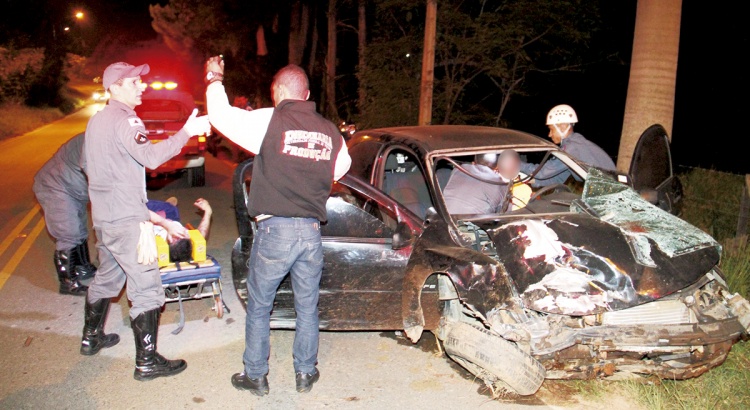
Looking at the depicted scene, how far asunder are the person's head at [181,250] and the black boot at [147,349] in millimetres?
835

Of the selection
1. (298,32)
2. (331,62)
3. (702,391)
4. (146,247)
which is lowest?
(702,391)

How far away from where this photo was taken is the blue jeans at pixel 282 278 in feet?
12.1

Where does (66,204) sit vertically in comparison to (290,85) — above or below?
below

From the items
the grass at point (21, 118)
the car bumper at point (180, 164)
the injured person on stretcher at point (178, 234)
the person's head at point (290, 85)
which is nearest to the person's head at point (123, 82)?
the person's head at point (290, 85)

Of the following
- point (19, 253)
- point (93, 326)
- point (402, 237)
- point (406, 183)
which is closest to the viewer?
point (402, 237)

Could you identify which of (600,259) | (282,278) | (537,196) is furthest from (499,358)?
(537,196)

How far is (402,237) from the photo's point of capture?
4.21 metres

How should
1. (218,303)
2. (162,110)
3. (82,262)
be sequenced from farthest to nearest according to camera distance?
(162,110), (82,262), (218,303)

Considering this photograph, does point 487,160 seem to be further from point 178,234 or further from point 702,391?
point 178,234

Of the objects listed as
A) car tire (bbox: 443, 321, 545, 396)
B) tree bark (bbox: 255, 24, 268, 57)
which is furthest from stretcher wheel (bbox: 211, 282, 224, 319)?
tree bark (bbox: 255, 24, 268, 57)

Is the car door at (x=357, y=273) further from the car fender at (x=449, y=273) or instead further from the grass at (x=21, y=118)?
the grass at (x=21, y=118)

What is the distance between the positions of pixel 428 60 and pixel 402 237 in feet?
25.2

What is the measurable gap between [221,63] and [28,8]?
38.0m

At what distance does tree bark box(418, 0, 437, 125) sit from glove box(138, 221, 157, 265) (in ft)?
26.7
